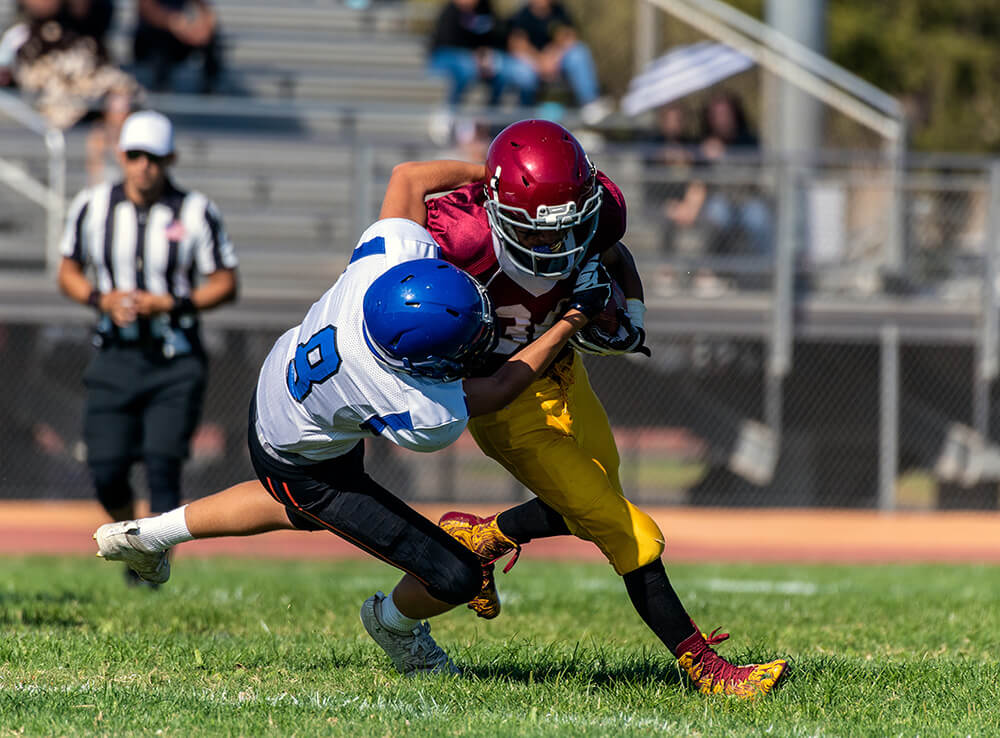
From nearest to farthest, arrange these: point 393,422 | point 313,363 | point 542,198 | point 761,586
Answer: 1. point 393,422
2. point 313,363
3. point 542,198
4. point 761,586

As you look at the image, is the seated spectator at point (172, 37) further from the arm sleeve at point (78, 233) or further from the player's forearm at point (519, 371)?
the player's forearm at point (519, 371)

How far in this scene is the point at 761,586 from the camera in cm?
814

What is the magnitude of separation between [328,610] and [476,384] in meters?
2.30

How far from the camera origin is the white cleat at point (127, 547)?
15.2 ft

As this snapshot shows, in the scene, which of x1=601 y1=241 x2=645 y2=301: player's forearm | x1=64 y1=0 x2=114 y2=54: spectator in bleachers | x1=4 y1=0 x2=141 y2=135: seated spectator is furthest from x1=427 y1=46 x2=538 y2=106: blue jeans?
x1=601 y1=241 x2=645 y2=301: player's forearm

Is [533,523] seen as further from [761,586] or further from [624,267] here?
[761,586]

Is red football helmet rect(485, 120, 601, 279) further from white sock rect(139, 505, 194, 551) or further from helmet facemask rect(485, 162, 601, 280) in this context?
white sock rect(139, 505, 194, 551)

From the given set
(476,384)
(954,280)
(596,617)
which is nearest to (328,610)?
(596,617)

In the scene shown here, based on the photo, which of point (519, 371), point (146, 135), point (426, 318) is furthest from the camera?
point (146, 135)

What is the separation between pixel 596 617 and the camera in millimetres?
6293

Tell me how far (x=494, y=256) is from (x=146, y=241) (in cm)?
302

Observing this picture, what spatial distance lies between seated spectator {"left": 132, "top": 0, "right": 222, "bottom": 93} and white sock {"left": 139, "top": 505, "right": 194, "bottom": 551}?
999cm

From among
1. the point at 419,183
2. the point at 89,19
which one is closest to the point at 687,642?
the point at 419,183

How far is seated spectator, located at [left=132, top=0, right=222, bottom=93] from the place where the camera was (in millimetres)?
13781
